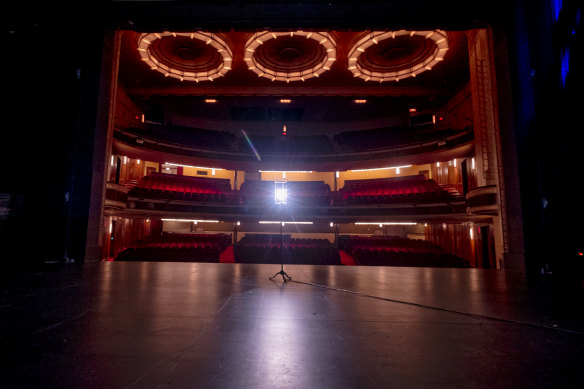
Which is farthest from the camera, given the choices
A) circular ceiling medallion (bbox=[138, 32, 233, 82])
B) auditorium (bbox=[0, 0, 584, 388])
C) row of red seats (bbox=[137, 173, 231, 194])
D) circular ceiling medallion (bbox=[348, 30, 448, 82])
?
row of red seats (bbox=[137, 173, 231, 194])

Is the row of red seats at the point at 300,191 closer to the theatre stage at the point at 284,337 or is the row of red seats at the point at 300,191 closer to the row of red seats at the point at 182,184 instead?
the row of red seats at the point at 182,184

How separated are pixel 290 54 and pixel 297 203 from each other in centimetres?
567

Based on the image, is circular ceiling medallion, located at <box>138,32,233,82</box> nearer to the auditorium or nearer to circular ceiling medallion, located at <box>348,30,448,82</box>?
the auditorium

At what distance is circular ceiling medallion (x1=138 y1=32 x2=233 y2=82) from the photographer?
25.1ft

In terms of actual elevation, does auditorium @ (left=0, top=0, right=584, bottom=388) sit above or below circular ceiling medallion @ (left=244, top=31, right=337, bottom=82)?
below

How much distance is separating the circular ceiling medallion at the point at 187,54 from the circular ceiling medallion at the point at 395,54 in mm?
4345

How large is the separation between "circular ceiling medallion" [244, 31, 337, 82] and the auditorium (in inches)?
3.1

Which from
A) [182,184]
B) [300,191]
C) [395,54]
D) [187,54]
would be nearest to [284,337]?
[395,54]

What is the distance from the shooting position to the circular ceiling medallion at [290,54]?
752 cm

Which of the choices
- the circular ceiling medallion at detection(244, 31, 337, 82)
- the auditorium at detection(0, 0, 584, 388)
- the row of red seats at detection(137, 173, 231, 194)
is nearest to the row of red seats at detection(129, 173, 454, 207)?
the row of red seats at detection(137, 173, 231, 194)

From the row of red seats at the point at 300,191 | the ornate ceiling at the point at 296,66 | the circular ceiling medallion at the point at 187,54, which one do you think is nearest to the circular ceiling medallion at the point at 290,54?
the ornate ceiling at the point at 296,66

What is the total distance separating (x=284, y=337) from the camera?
1.50 metres

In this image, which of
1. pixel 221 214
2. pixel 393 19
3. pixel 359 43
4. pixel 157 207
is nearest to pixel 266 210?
pixel 221 214

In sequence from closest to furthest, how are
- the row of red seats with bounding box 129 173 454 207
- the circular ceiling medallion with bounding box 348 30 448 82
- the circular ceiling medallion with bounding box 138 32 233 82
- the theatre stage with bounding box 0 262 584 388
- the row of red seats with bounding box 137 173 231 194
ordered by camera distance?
1. the theatre stage with bounding box 0 262 584 388
2. the circular ceiling medallion with bounding box 348 30 448 82
3. the circular ceiling medallion with bounding box 138 32 233 82
4. the row of red seats with bounding box 129 173 454 207
5. the row of red seats with bounding box 137 173 231 194
